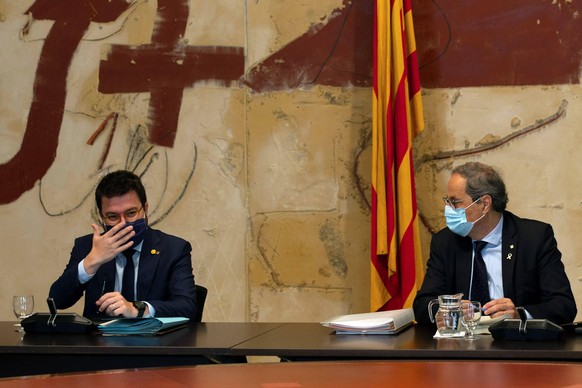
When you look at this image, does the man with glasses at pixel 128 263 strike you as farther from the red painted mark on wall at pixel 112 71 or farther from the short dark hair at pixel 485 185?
the red painted mark on wall at pixel 112 71

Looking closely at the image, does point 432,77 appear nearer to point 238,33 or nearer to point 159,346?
point 238,33

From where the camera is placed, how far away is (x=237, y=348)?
3.10 metres

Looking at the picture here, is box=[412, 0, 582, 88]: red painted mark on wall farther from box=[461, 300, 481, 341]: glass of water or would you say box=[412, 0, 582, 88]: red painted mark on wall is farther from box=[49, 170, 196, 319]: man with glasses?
box=[461, 300, 481, 341]: glass of water

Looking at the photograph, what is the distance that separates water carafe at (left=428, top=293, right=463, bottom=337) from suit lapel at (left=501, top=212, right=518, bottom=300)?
66cm

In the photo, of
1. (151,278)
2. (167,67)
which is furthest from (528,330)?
(167,67)

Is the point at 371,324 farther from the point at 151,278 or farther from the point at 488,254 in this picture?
the point at 151,278

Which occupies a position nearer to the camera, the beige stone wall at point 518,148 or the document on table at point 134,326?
the document on table at point 134,326

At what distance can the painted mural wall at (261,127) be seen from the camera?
16.5ft

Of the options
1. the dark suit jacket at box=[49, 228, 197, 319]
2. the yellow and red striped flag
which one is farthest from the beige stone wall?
the dark suit jacket at box=[49, 228, 197, 319]

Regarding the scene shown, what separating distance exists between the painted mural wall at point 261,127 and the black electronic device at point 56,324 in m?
1.88

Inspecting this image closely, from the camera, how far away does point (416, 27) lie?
515cm

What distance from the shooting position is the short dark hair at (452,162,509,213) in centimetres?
404

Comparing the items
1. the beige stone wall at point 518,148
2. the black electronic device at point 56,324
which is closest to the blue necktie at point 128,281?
the black electronic device at point 56,324

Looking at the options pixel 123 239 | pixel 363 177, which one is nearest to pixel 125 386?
pixel 123 239
